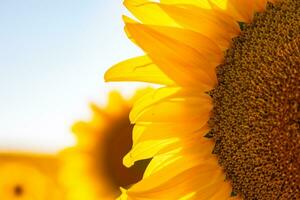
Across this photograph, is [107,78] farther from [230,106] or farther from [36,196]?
[36,196]

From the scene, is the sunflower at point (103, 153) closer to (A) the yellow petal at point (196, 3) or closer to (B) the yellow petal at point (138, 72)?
(B) the yellow petal at point (138, 72)

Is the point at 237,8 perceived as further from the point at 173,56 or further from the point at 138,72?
the point at 138,72

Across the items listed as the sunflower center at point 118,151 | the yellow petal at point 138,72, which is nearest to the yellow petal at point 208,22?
the yellow petal at point 138,72

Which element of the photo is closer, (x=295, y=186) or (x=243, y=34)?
(x=295, y=186)

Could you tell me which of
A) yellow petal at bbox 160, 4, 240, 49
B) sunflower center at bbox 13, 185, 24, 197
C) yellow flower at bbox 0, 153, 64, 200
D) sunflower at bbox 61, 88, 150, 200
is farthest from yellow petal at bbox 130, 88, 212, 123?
sunflower center at bbox 13, 185, 24, 197

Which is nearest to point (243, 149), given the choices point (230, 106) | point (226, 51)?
point (230, 106)

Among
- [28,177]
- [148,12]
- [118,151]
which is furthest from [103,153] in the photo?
[148,12]
